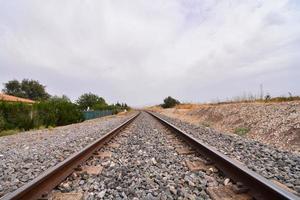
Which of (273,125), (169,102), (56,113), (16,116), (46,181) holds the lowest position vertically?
(46,181)

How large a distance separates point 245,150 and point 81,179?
390 cm

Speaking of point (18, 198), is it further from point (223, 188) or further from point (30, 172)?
point (223, 188)

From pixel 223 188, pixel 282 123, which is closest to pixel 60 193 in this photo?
pixel 223 188

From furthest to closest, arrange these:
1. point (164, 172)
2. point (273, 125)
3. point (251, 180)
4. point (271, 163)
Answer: point (273, 125) < point (271, 163) < point (164, 172) < point (251, 180)

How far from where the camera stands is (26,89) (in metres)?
80.4

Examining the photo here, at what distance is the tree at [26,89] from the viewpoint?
7912cm

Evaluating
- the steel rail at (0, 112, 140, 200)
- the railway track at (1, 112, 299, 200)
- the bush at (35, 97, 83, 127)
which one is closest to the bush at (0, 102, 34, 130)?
the bush at (35, 97, 83, 127)

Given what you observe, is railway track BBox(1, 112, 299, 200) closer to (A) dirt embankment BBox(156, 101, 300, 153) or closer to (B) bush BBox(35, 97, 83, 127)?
(A) dirt embankment BBox(156, 101, 300, 153)

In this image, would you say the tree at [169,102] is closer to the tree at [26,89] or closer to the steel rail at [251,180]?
the tree at [26,89]

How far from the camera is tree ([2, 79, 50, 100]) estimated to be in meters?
79.1

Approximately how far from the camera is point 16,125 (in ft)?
60.7

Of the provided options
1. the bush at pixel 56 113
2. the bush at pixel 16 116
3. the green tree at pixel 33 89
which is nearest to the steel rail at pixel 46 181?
the bush at pixel 16 116

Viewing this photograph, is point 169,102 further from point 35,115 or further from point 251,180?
point 251,180

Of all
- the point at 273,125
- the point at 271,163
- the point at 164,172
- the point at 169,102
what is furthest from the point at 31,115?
the point at 169,102
